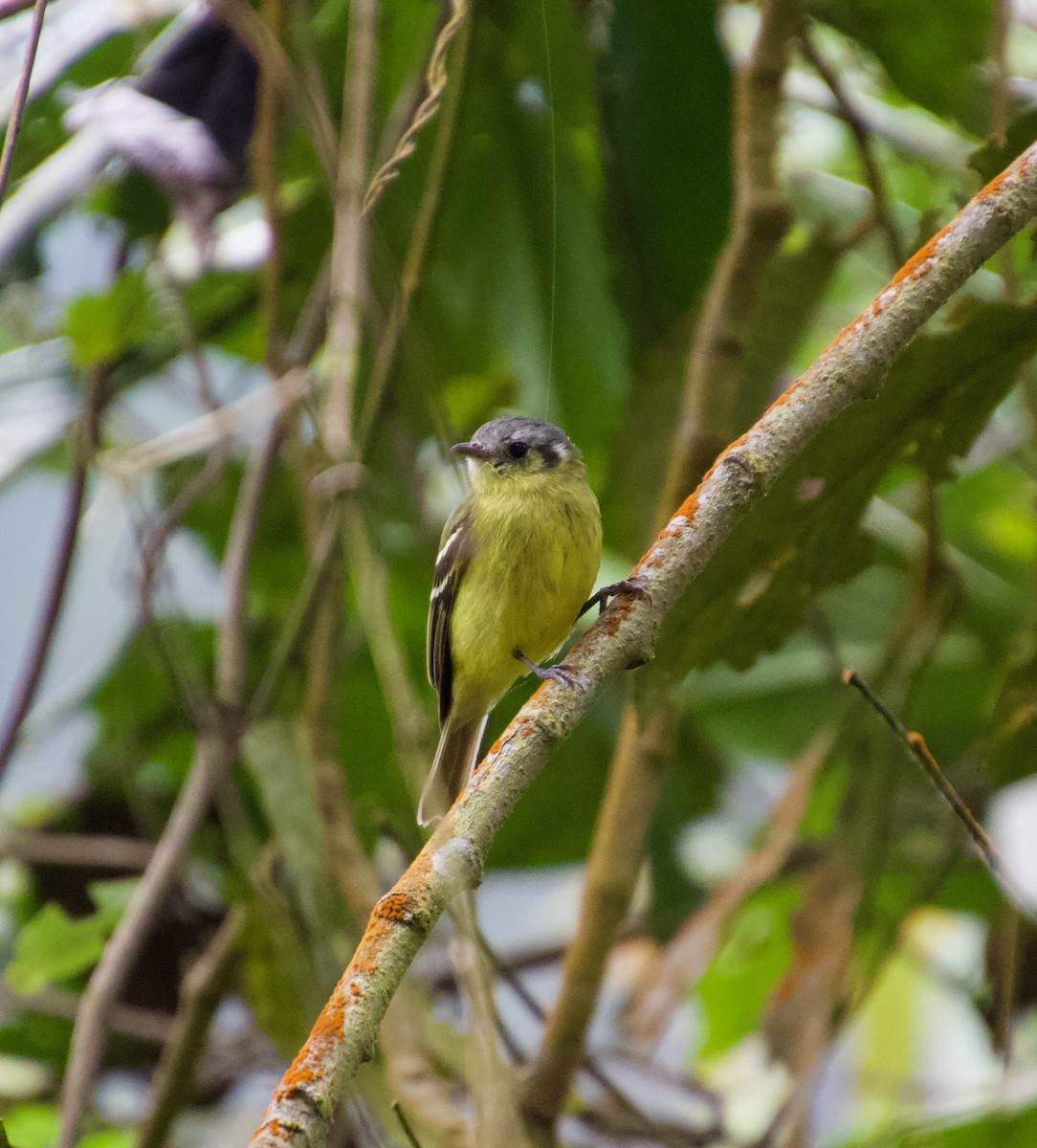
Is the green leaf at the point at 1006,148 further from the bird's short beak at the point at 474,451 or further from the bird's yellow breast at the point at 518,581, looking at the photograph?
the bird's short beak at the point at 474,451

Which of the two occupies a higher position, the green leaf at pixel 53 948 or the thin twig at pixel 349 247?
the thin twig at pixel 349 247

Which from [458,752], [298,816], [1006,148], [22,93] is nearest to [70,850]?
[298,816]

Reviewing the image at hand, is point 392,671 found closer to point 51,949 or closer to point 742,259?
point 742,259

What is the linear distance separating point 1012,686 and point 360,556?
104cm

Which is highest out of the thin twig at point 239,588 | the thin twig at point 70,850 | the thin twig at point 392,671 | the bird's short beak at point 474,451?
the thin twig at point 392,671

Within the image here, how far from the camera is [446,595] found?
2.58 m

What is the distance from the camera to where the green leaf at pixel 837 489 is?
1.82m

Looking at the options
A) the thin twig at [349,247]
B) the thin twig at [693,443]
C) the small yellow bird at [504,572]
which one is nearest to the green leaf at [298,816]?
the small yellow bird at [504,572]

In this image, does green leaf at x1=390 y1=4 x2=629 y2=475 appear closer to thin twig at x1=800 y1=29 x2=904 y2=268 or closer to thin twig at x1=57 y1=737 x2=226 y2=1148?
thin twig at x1=800 y1=29 x2=904 y2=268

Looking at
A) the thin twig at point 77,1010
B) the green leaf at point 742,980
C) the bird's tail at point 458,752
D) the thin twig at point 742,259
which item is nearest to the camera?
A: the thin twig at point 742,259

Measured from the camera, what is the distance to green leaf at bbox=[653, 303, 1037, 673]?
5.96ft

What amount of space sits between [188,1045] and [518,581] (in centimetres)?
Result: 111

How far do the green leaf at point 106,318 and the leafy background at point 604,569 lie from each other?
0.04ft

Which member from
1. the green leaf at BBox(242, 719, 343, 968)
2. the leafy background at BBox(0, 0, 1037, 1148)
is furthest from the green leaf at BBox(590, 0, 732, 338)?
the green leaf at BBox(242, 719, 343, 968)
